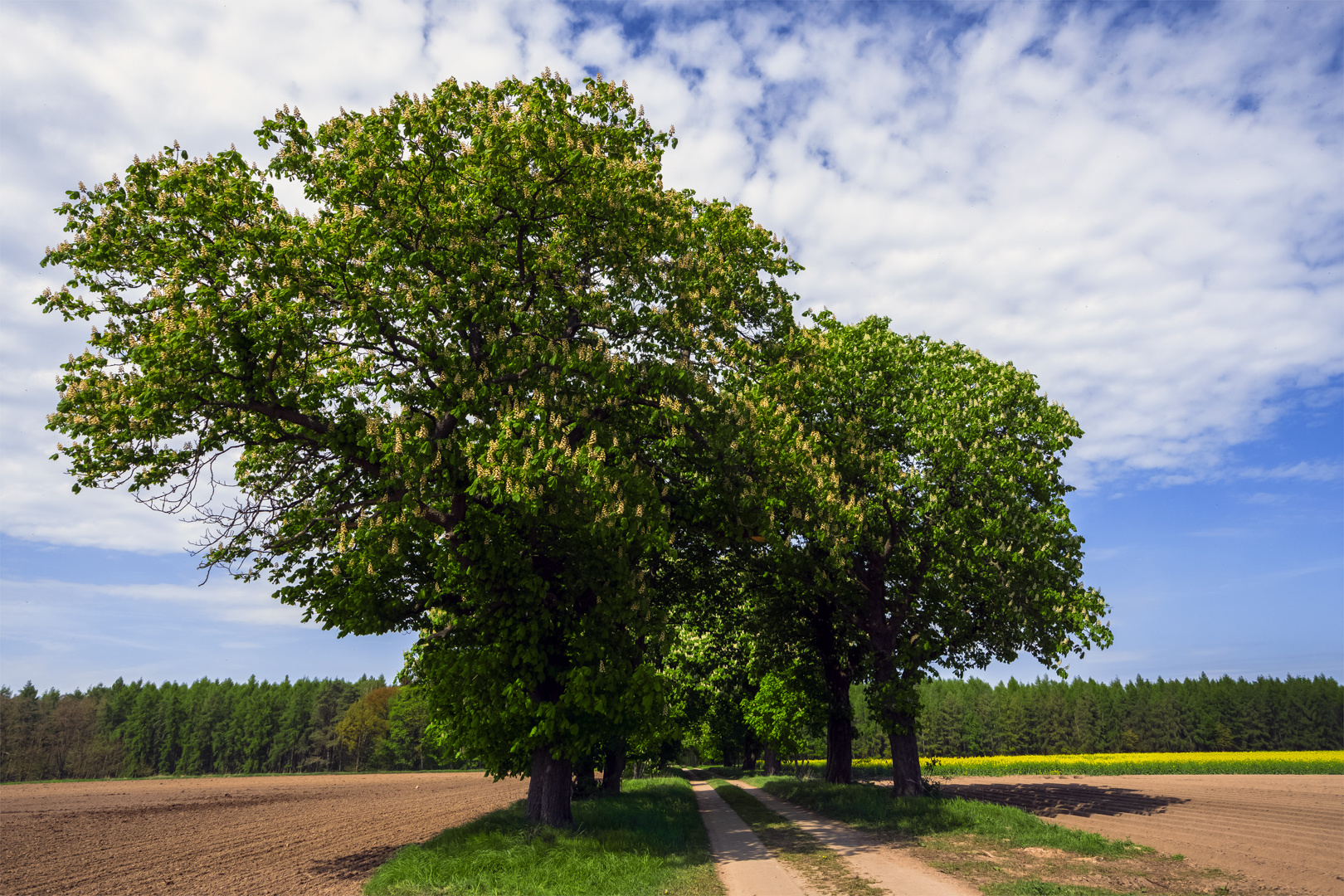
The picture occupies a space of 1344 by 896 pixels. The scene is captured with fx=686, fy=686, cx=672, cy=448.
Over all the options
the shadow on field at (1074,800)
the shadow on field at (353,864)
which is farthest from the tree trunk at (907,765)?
the shadow on field at (353,864)

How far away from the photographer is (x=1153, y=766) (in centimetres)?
5675

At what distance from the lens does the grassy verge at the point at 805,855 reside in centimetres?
1173

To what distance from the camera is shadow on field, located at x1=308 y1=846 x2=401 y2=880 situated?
51.6 feet

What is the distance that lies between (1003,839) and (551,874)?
10322mm

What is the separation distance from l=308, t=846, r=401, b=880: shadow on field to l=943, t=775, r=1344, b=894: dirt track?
58.1 ft

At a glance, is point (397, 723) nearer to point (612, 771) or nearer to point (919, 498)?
point (612, 771)

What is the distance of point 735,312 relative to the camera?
17.5m

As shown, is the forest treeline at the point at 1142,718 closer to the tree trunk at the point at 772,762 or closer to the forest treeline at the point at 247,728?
the tree trunk at the point at 772,762

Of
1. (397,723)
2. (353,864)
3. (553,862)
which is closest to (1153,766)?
(553,862)

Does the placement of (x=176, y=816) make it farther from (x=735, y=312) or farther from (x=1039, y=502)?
(x=1039, y=502)

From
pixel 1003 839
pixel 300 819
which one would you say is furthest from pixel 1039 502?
pixel 300 819

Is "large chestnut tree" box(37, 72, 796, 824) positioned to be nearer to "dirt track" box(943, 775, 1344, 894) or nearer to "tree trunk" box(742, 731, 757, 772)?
"dirt track" box(943, 775, 1344, 894)

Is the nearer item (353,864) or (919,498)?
(353,864)

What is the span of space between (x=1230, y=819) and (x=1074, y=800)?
810 centimetres
